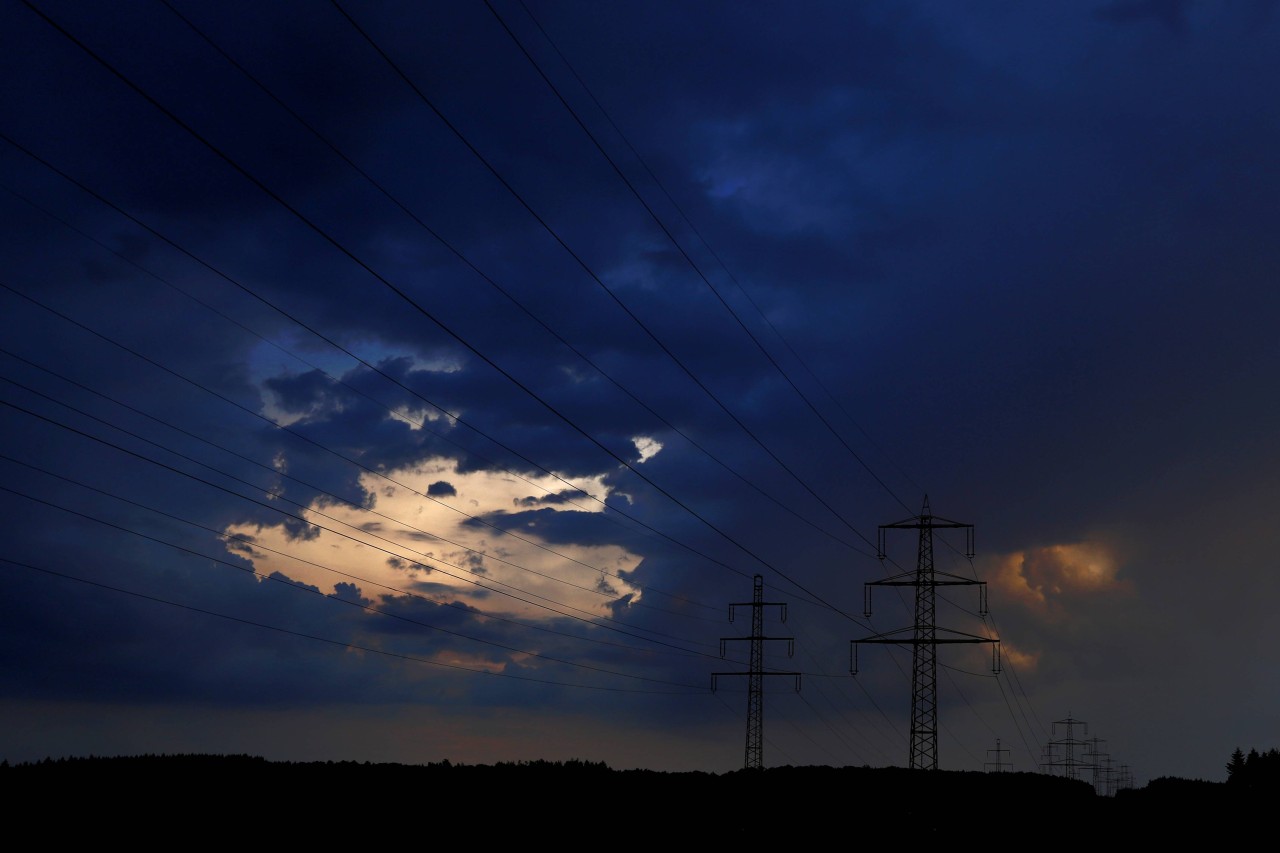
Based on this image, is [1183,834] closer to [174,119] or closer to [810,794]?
[810,794]

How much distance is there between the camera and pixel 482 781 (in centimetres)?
2695

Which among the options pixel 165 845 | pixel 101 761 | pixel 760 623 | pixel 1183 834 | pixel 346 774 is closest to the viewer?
pixel 165 845

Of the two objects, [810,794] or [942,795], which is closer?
[810,794]

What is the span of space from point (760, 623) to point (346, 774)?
147ft

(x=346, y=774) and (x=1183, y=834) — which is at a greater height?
(x=346, y=774)

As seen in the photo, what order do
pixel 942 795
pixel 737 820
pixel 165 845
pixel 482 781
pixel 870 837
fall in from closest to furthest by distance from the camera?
pixel 165 845 → pixel 482 781 → pixel 737 820 → pixel 870 837 → pixel 942 795

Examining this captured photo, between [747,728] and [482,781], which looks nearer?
[482,781]

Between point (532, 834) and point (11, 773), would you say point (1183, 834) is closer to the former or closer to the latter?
point (532, 834)

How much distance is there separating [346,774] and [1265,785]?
59.1m

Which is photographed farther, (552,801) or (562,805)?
(562,805)

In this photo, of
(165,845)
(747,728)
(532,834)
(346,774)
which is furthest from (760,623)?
(165,845)

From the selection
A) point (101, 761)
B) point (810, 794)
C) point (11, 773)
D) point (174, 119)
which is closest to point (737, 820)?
point (810, 794)

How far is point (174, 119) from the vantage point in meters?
17.0

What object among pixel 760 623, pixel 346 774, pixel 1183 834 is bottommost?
pixel 1183 834
